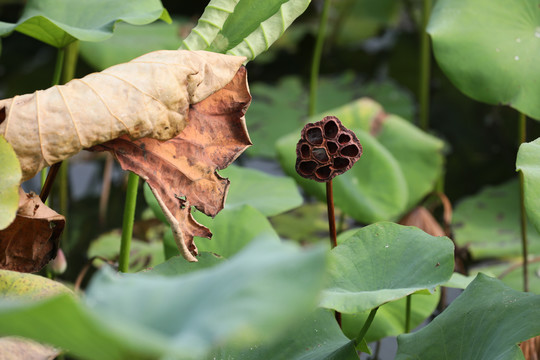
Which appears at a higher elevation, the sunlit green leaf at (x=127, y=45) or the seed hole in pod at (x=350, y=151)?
the seed hole in pod at (x=350, y=151)

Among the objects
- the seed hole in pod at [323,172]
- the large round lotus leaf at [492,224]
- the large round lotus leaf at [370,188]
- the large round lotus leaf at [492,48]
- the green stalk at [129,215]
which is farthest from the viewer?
the large round lotus leaf at [492,224]

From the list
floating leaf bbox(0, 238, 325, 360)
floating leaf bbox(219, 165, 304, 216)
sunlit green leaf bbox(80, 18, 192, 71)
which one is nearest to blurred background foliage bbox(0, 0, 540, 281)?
sunlit green leaf bbox(80, 18, 192, 71)

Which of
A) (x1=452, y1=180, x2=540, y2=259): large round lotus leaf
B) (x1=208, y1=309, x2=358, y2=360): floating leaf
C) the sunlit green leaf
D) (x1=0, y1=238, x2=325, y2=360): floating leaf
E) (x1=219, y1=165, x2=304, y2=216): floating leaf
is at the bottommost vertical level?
(x1=452, y1=180, x2=540, y2=259): large round lotus leaf

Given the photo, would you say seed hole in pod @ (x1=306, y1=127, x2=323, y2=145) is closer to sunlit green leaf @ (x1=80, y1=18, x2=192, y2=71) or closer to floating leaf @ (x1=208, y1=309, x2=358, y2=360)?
floating leaf @ (x1=208, y1=309, x2=358, y2=360)

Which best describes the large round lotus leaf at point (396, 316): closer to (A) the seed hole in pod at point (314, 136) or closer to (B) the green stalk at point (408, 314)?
(B) the green stalk at point (408, 314)

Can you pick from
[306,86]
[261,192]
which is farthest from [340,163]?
[306,86]

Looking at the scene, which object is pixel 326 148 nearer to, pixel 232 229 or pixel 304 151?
pixel 304 151

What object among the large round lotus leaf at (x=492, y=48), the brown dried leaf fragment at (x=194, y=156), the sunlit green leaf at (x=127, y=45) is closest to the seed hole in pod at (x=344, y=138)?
the brown dried leaf fragment at (x=194, y=156)
